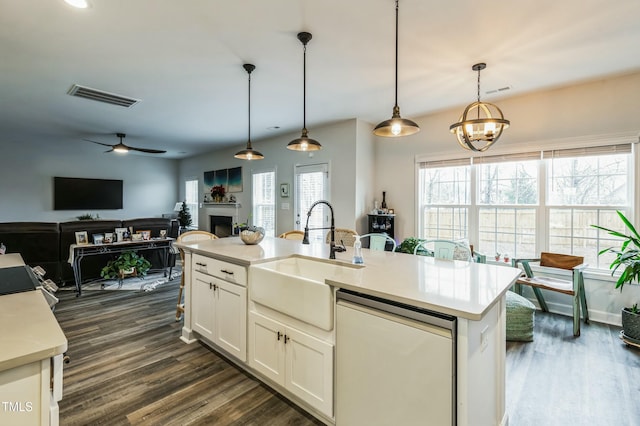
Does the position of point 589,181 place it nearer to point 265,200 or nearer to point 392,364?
point 392,364

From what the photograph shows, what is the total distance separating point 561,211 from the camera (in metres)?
3.77

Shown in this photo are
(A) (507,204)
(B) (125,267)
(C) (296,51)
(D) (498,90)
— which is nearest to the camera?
(C) (296,51)

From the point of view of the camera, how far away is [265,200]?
21.4 ft

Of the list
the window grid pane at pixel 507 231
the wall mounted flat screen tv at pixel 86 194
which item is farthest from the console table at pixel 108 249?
the window grid pane at pixel 507 231

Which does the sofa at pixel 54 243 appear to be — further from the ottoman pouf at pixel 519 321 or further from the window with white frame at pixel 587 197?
the window with white frame at pixel 587 197

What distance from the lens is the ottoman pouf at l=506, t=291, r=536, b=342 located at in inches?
116

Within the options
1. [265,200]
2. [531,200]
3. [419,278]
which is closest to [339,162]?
[265,200]

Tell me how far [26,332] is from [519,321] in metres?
3.55

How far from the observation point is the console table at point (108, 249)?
4.32 meters

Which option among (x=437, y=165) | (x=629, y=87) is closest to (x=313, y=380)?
(x=437, y=165)

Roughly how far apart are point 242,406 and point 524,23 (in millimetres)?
3465

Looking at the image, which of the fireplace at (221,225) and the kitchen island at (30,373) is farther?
the fireplace at (221,225)

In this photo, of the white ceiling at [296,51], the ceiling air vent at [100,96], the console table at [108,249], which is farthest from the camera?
the console table at [108,249]

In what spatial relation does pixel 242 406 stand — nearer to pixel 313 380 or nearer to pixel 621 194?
pixel 313 380
